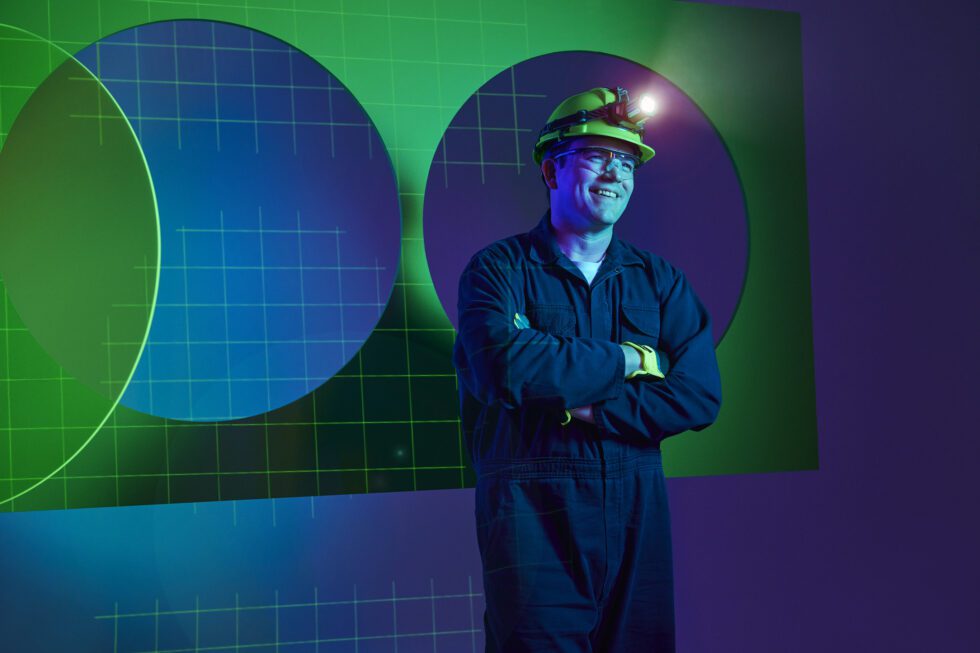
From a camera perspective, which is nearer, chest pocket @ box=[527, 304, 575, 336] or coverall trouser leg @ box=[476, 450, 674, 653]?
coverall trouser leg @ box=[476, 450, 674, 653]

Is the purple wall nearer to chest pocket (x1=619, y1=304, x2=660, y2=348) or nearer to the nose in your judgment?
chest pocket (x1=619, y1=304, x2=660, y2=348)

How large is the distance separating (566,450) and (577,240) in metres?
0.46

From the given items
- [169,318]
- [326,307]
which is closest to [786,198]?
[326,307]

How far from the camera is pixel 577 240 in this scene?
2.30 meters

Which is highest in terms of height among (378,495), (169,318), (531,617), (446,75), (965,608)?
Answer: (446,75)

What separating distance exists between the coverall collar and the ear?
0.06 metres

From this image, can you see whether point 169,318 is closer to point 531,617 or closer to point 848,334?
point 531,617

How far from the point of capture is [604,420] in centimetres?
212

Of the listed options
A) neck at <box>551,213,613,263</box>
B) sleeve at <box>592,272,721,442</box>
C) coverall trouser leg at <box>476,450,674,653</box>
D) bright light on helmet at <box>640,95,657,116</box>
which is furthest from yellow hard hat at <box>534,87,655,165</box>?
coverall trouser leg at <box>476,450,674,653</box>

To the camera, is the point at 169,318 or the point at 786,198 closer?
the point at 169,318

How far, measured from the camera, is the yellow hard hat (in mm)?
2268

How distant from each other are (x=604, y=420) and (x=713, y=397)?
0.27 meters

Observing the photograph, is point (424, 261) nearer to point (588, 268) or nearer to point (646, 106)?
point (588, 268)

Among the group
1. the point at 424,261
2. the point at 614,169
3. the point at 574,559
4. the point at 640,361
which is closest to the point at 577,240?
the point at 614,169
